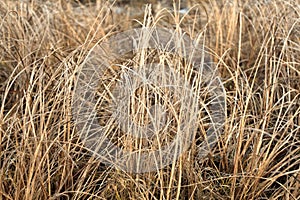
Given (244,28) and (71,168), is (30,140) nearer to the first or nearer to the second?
(71,168)

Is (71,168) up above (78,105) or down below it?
below

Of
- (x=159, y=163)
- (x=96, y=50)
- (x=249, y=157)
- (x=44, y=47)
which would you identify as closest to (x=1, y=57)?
(x=44, y=47)

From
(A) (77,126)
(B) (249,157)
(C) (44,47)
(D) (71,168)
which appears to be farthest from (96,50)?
(B) (249,157)

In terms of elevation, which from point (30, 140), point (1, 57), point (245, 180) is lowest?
point (245, 180)

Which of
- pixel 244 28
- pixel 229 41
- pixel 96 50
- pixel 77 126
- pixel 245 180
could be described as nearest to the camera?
pixel 245 180

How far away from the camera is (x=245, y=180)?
147 centimetres

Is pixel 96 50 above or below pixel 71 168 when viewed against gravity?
above

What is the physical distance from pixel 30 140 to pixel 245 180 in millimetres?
647

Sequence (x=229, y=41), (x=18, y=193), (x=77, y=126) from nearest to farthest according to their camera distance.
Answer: (x=18, y=193) < (x=77, y=126) < (x=229, y=41)

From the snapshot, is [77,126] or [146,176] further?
[77,126]

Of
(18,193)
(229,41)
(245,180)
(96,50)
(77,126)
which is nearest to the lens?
(18,193)

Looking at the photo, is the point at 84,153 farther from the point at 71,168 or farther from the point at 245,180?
the point at 245,180

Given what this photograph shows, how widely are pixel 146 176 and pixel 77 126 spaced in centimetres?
28

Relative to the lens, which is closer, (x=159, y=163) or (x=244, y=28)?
(x=159, y=163)
